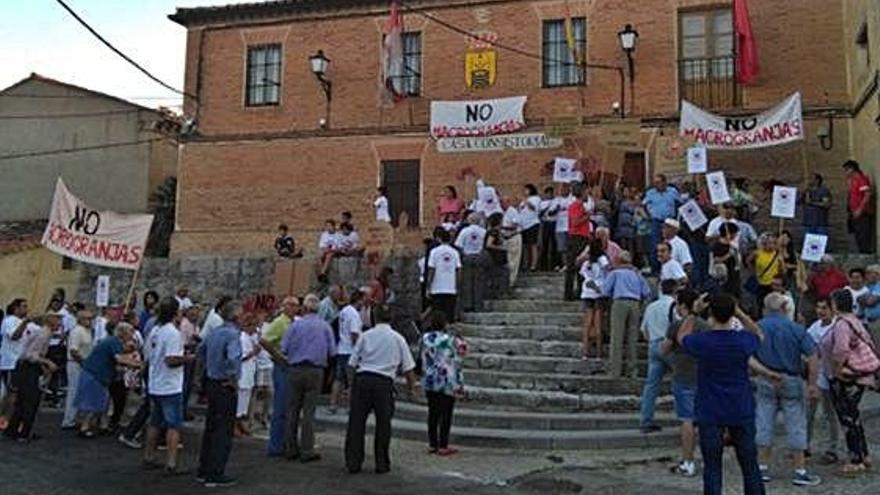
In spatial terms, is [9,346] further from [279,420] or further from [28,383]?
[279,420]

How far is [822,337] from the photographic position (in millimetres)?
8992

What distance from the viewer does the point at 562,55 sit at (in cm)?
2112

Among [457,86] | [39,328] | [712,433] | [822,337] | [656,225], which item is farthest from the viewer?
[457,86]

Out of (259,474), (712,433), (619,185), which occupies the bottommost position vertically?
(259,474)

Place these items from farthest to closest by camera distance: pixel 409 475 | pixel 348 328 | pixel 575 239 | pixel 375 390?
1. pixel 575 239
2. pixel 348 328
3. pixel 375 390
4. pixel 409 475

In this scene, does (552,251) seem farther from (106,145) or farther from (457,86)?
(106,145)

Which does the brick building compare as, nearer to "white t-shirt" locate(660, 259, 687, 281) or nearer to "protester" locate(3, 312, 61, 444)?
"white t-shirt" locate(660, 259, 687, 281)

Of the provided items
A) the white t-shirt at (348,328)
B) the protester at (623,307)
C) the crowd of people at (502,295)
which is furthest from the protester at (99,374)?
the protester at (623,307)

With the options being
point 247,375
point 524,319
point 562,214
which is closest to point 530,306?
point 524,319

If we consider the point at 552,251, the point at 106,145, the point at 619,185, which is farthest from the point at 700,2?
the point at 106,145

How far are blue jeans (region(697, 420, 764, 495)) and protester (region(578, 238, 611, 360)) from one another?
210 inches

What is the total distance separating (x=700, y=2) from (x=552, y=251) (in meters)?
7.65

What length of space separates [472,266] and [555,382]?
135 inches

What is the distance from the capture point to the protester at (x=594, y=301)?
12156 millimetres
